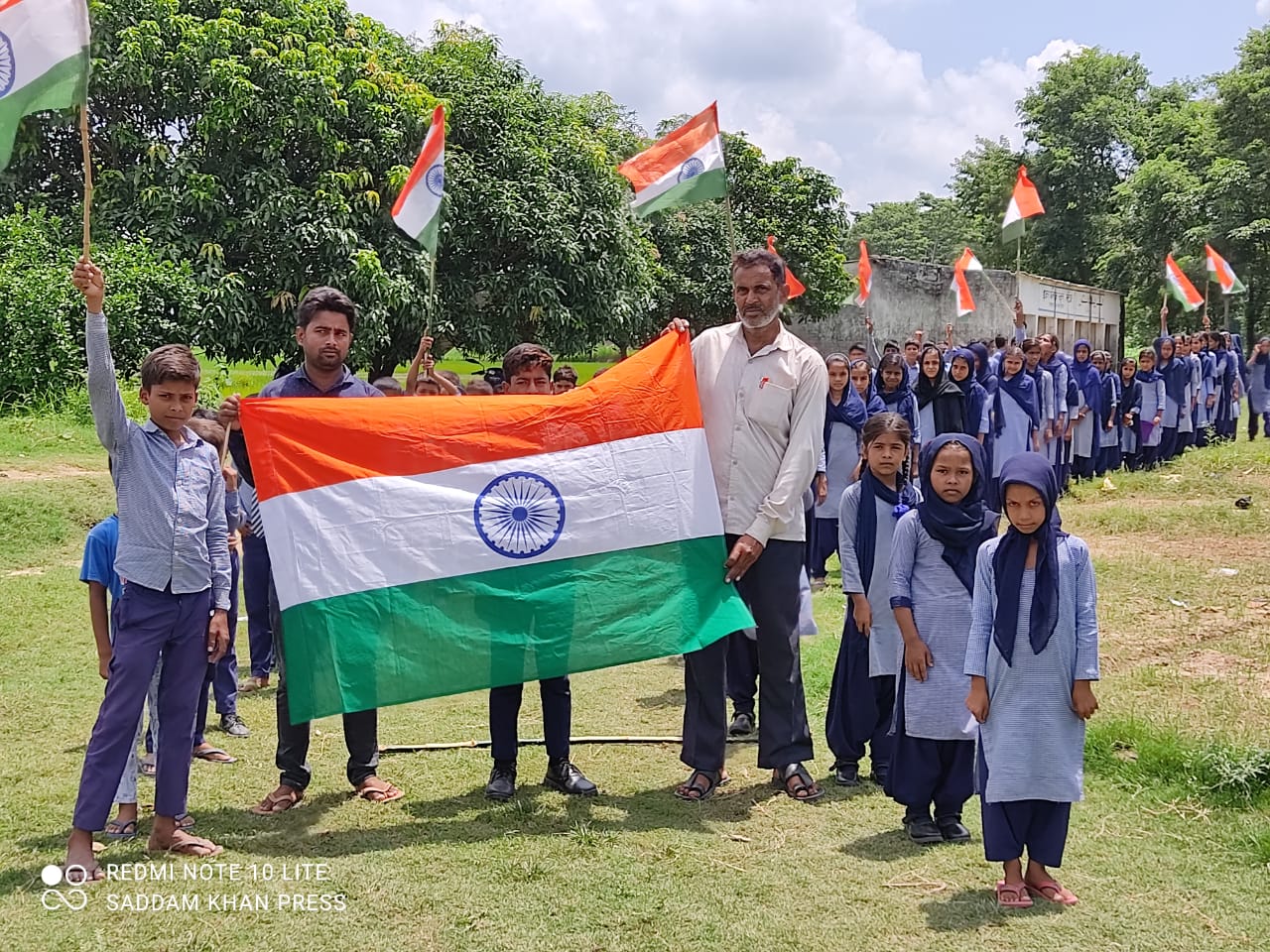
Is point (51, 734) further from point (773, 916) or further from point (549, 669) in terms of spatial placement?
point (773, 916)

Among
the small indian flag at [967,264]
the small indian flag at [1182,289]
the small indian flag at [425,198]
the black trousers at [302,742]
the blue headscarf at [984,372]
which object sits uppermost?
the small indian flag at [967,264]

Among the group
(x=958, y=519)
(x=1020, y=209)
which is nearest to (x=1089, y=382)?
(x=1020, y=209)

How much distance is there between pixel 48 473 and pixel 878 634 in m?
10.1

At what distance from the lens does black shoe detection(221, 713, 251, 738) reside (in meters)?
5.64

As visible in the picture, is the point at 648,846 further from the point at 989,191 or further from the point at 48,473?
the point at 989,191

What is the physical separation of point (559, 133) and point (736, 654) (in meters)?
14.9

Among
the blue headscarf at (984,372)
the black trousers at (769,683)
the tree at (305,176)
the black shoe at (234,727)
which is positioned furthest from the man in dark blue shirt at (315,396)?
the tree at (305,176)

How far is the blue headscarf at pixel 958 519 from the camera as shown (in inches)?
169

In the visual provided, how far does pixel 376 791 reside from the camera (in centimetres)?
466

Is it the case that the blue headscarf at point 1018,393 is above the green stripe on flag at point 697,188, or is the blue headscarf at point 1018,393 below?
below

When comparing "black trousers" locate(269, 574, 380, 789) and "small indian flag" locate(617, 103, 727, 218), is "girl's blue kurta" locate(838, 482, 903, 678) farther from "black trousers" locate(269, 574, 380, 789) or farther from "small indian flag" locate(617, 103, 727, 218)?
"small indian flag" locate(617, 103, 727, 218)

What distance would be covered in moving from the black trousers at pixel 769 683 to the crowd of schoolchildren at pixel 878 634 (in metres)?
0.24

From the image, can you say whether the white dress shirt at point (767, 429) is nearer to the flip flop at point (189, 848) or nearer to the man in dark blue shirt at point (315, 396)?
the man in dark blue shirt at point (315, 396)

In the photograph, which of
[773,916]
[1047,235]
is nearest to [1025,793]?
[773,916]
